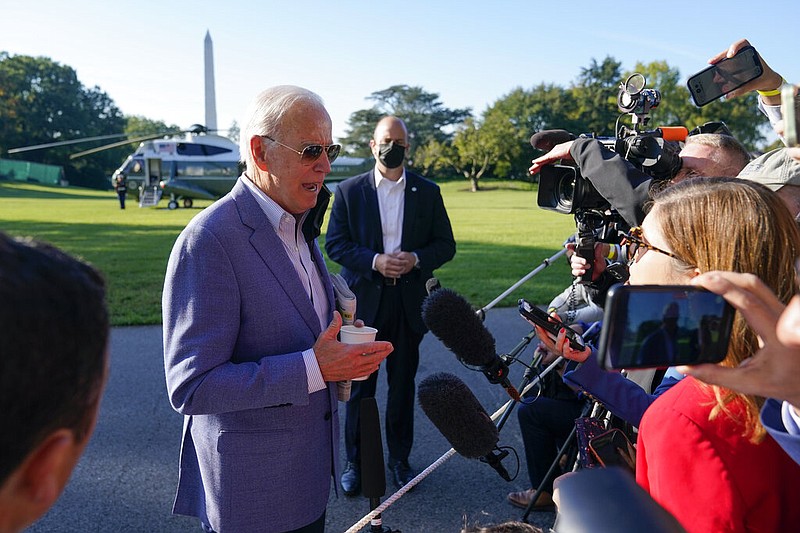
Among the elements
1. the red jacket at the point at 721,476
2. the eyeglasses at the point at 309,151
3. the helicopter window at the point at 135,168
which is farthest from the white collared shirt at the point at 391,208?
the helicopter window at the point at 135,168

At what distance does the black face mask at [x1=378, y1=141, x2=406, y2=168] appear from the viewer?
15.4ft

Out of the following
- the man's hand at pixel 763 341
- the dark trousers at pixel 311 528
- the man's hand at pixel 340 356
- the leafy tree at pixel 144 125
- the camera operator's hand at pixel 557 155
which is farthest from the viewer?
the leafy tree at pixel 144 125

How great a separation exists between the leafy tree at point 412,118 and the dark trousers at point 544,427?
79.1 meters

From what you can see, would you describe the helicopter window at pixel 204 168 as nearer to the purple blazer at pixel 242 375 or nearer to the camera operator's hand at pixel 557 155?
the camera operator's hand at pixel 557 155

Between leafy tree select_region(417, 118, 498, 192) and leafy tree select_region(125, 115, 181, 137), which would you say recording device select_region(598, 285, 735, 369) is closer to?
leafy tree select_region(417, 118, 498, 192)

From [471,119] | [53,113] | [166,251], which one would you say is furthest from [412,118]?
[166,251]

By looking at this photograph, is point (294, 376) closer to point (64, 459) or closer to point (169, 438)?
point (64, 459)

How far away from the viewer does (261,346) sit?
2273 mm

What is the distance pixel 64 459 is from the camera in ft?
2.87

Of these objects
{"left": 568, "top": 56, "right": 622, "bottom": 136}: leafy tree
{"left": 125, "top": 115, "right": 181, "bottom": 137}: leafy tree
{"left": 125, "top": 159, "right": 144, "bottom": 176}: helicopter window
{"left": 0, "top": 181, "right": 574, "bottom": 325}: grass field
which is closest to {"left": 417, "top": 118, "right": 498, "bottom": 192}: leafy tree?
{"left": 568, "top": 56, "right": 622, "bottom": 136}: leafy tree

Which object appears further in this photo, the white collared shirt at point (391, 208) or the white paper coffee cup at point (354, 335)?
the white collared shirt at point (391, 208)

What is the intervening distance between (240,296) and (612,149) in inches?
67.8

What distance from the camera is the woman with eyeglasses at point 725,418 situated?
1.34 metres

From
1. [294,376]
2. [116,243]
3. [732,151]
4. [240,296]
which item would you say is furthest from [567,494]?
[116,243]
